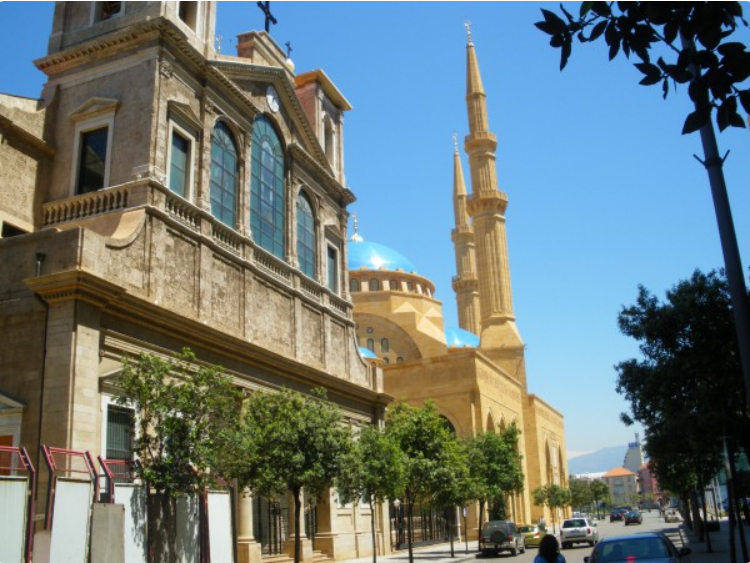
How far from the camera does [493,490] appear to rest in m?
40.6

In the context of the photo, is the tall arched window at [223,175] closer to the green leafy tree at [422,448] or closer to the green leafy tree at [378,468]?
the green leafy tree at [378,468]

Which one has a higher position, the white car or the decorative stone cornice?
the decorative stone cornice

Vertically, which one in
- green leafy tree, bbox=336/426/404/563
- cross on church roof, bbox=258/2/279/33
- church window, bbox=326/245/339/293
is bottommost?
green leafy tree, bbox=336/426/404/563

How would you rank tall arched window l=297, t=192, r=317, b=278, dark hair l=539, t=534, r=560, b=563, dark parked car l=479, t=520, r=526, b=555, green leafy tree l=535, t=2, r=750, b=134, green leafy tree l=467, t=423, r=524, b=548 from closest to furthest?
green leafy tree l=535, t=2, r=750, b=134 < dark hair l=539, t=534, r=560, b=563 < tall arched window l=297, t=192, r=317, b=278 < dark parked car l=479, t=520, r=526, b=555 < green leafy tree l=467, t=423, r=524, b=548

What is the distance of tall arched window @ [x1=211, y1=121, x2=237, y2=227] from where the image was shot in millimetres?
22672

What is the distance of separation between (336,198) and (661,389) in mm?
17286

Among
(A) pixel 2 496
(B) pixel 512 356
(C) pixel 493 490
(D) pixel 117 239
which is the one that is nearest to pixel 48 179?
(D) pixel 117 239

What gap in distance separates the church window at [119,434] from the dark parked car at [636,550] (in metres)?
9.83

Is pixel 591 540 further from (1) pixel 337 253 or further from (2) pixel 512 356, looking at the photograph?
(2) pixel 512 356

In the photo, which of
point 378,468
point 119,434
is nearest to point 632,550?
point 119,434

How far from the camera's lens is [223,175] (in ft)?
76.3

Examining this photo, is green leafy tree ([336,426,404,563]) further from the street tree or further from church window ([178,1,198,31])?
the street tree

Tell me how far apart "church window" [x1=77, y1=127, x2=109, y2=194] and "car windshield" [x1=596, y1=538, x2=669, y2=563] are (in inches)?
621

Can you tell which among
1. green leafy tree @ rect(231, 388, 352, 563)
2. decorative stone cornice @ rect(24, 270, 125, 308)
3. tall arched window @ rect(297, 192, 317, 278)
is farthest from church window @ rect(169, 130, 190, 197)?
tall arched window @ rect(297, 192, 317, 278)
